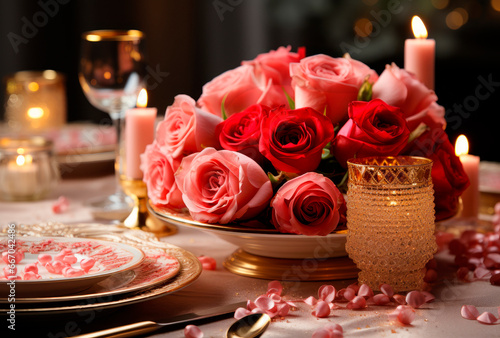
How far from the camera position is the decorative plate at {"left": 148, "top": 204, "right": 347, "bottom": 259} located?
0.90 metres

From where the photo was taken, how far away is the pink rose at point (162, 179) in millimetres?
1007

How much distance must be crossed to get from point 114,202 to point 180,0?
1933 millimetres

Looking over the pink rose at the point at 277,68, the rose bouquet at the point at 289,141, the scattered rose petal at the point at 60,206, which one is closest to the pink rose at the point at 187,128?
the rose bouquet at the point at 289,141

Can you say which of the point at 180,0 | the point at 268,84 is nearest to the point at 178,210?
the point at 268,84

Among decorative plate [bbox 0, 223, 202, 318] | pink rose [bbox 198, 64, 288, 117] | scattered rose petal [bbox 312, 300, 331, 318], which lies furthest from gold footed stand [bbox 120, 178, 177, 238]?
scattered rose petal [bbox 312, 300, 331, 318]

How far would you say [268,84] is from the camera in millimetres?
1029

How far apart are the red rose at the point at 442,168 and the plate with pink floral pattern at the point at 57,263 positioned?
17.0 inches

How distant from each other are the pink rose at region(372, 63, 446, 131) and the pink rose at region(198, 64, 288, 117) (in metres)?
0.15

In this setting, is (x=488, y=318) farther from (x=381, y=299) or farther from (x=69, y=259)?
(x=69, y=259)

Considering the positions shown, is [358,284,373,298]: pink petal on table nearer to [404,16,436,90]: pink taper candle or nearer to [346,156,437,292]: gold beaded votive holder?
[346,156,437,292]: gold beaded votive holder

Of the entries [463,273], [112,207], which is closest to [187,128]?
[463,273]

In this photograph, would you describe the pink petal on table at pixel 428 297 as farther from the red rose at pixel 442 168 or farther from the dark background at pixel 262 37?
the dark background at pixel 262 37

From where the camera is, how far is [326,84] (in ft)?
3.18

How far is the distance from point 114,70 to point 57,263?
2.62 feet
